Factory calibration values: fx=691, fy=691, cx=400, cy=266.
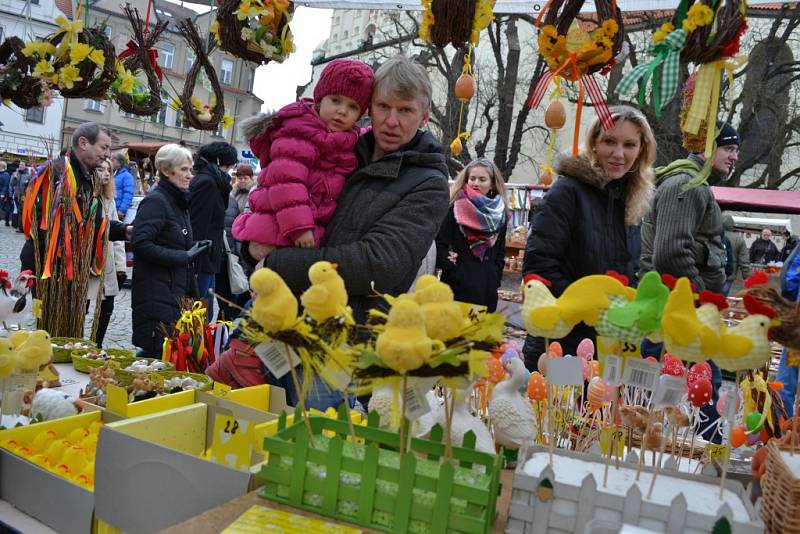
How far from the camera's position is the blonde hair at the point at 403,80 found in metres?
1.80

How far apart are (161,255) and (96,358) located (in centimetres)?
113

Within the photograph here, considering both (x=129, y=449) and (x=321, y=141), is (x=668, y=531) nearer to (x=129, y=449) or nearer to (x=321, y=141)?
(x=129, y=449)

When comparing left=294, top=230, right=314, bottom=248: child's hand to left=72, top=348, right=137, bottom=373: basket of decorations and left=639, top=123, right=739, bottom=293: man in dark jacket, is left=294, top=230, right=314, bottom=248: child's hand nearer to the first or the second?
left=72, top=348, right=137, bottom=373: basket of decorations

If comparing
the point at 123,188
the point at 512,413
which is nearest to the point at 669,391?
the point at 512,413

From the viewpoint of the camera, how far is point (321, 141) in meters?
1.82

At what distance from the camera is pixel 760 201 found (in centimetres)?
1210

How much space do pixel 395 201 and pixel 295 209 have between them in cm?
26

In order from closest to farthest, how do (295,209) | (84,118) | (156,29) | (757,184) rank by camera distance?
(295,209) < (156,29) < (757,184) < (84,118)

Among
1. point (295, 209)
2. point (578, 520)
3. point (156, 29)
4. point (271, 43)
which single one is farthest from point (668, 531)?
point (156, 29)

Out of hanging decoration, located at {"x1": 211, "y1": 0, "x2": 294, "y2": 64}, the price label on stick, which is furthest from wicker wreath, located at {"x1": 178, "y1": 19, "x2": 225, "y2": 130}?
the price label on stick

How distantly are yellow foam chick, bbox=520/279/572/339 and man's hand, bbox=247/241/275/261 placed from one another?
84 centimetres

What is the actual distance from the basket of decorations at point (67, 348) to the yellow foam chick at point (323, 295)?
Answer: 1889 mm

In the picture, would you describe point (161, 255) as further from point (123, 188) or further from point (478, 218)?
point (123, 188)

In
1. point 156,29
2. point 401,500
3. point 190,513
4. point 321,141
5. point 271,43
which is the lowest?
point 190,513
